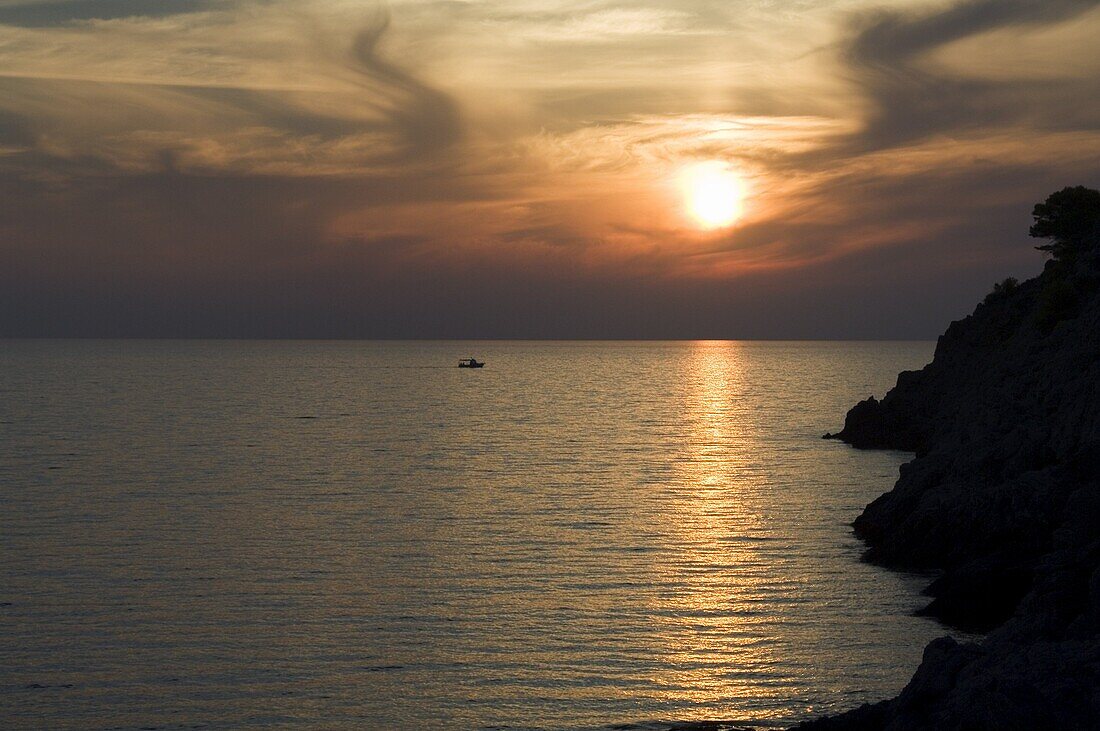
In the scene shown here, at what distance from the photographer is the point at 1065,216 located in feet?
231

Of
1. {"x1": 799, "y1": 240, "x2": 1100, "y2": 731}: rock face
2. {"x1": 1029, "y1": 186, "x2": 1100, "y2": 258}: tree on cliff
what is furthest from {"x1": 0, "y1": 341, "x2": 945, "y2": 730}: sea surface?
{"x1": 1029, "y1": 186, "x2": 1100, "y2": 258}: tree on cliff

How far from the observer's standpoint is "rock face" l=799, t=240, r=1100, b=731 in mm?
16594

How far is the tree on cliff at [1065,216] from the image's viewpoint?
6925cm

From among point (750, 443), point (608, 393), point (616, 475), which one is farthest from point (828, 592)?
point (608, 393)

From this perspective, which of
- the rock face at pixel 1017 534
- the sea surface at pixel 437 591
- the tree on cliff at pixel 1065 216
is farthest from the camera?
the tree on cliff at pixel 1065 216

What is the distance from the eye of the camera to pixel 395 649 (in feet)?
90.8

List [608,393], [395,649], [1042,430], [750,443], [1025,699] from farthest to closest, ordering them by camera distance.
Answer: [608,393]
[750,443]
[1042,430]
[395,649]
[1025,699]

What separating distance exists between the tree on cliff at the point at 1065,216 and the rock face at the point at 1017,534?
14.2ft

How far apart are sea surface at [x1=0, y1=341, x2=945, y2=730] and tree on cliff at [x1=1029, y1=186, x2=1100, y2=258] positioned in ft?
63.3

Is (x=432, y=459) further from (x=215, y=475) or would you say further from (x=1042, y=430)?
(x=1042, y=430)

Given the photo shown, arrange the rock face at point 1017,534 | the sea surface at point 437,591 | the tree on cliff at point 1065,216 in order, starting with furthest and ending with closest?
the tree on cliff at point 1065,216, the sea surface at point 437,591, the rock face at point 1017,534

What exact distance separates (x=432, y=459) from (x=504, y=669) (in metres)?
52.3

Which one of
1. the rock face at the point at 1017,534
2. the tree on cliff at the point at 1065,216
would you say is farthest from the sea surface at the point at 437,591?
the tree on cliff at the point at 1065,216

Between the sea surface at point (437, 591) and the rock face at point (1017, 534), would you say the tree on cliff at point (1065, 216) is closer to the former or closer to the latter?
the rock face at point (1017, 534)
